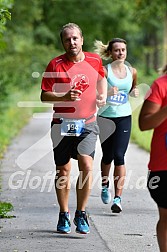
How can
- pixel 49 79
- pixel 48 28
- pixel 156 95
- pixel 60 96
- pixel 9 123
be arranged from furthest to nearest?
1. pixel 48 28
2. pixel 9 123
3. pixel 49 79
4. pixel 60 96
5. pixel 156 95

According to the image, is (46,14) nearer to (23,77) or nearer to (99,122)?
(23,77)

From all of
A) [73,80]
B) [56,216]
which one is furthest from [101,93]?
[56,216]

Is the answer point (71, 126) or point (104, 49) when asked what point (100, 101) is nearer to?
point (71, 126)

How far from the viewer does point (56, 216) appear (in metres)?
9.35

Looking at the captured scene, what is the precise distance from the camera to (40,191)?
11398 millimetres

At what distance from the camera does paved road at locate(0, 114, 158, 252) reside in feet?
25.4

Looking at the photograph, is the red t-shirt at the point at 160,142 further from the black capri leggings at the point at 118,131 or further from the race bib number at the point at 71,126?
the black capri leggings at the point at 118,131

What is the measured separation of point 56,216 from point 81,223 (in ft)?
3.84

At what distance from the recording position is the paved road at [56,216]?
774 cm

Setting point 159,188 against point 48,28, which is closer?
point 159,188

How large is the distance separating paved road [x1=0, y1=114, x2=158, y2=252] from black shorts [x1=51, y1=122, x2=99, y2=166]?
0.80m

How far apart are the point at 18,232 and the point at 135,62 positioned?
6974cm

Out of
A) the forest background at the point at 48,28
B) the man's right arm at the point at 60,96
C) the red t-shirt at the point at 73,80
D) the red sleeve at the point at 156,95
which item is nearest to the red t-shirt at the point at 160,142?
the red sleeve at the point at 156,95

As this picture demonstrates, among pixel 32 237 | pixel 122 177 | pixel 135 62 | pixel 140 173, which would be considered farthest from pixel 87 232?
pixel 135 62
